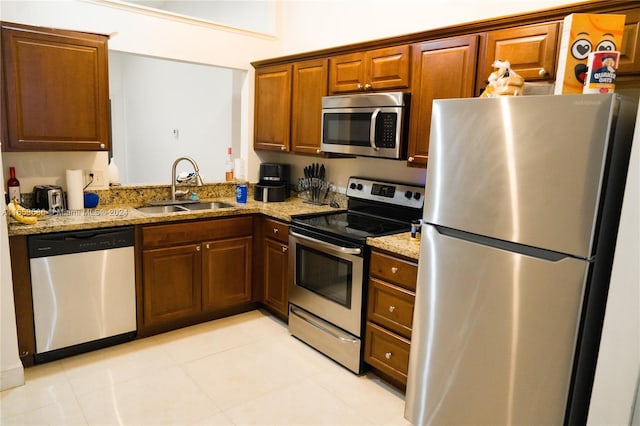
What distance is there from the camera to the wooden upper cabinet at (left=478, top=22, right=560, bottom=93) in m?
2.03

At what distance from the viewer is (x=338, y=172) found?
3.61 metres

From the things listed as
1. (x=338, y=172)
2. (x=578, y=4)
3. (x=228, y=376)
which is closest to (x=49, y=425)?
(x=228, y=376)

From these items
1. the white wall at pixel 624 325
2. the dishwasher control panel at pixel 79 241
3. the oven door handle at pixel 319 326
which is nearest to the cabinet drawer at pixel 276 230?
the oven door handle at pixel 319 326

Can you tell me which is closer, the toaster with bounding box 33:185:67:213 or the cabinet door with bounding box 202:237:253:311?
the toaster with bounding box 33:185:67:213

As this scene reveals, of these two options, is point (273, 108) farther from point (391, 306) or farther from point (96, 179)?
point (391, 306)

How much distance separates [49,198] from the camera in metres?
2.83

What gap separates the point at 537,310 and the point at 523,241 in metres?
0.25

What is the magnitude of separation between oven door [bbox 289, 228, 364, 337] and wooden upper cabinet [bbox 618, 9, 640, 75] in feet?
5.01

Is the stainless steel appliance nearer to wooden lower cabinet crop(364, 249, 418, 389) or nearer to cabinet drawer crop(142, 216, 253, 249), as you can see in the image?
wooden lower cabinet crop(364, 249, 418, 389)

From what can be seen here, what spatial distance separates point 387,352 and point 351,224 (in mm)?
866

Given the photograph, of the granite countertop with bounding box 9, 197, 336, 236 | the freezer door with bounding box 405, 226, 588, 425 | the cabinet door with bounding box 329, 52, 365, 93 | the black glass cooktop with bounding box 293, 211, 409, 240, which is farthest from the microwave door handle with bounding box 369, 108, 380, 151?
the freezer door with bounding box 405, 226, 588, 425

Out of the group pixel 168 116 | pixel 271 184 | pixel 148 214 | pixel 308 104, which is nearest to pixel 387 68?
pixel 308 104

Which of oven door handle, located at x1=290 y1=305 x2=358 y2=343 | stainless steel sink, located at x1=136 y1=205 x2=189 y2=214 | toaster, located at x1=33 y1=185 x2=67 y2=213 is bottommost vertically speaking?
oven door handle, located at x1=290 y1=305 x2=358 y2=343

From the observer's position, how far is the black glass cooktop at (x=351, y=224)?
2.70 metres
